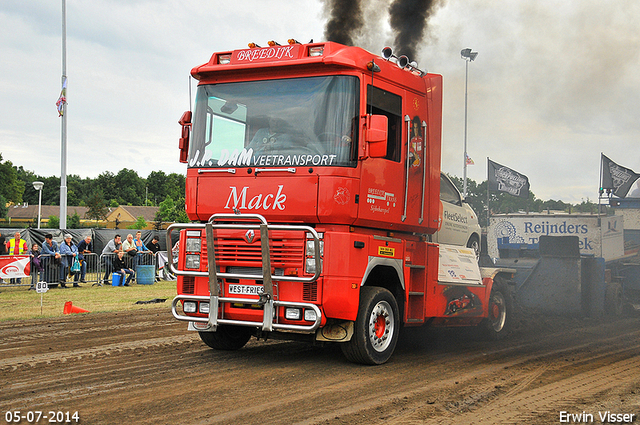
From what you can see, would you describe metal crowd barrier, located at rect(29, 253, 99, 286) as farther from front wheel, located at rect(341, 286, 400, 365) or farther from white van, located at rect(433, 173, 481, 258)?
front wheel, located at rect(341, 286, 400, 365)

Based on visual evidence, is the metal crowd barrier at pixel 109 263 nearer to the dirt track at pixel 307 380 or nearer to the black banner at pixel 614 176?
the dirt track at pixel 307 380

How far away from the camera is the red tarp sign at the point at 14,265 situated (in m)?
15.8

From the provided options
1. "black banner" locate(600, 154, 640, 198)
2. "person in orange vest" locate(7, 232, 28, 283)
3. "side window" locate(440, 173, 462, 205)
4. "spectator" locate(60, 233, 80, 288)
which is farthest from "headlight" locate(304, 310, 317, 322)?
"person in orange vest" locate(7, 232, 28, 283)

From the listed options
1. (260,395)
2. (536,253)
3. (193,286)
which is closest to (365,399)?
(260,395)

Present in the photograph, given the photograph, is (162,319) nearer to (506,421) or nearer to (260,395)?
(260,395)

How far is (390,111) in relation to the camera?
24.9 ft

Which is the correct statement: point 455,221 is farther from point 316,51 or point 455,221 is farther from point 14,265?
point 14,265

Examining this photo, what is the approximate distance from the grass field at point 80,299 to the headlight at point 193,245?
6.15 m

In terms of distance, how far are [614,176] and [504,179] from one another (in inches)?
143

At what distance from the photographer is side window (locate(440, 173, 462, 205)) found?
9070 mm

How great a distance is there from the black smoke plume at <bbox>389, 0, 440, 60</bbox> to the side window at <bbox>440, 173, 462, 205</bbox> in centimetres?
268

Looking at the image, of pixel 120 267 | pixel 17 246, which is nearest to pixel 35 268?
pixel 17 246

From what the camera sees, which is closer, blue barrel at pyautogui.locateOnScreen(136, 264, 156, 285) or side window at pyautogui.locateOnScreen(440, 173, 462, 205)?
side window at pyautogui.locateOnScreen(440, 173, 462, 205)

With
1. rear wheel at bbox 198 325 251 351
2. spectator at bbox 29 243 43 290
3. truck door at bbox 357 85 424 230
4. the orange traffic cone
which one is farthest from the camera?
spectator at bbox 29 243 43 290
